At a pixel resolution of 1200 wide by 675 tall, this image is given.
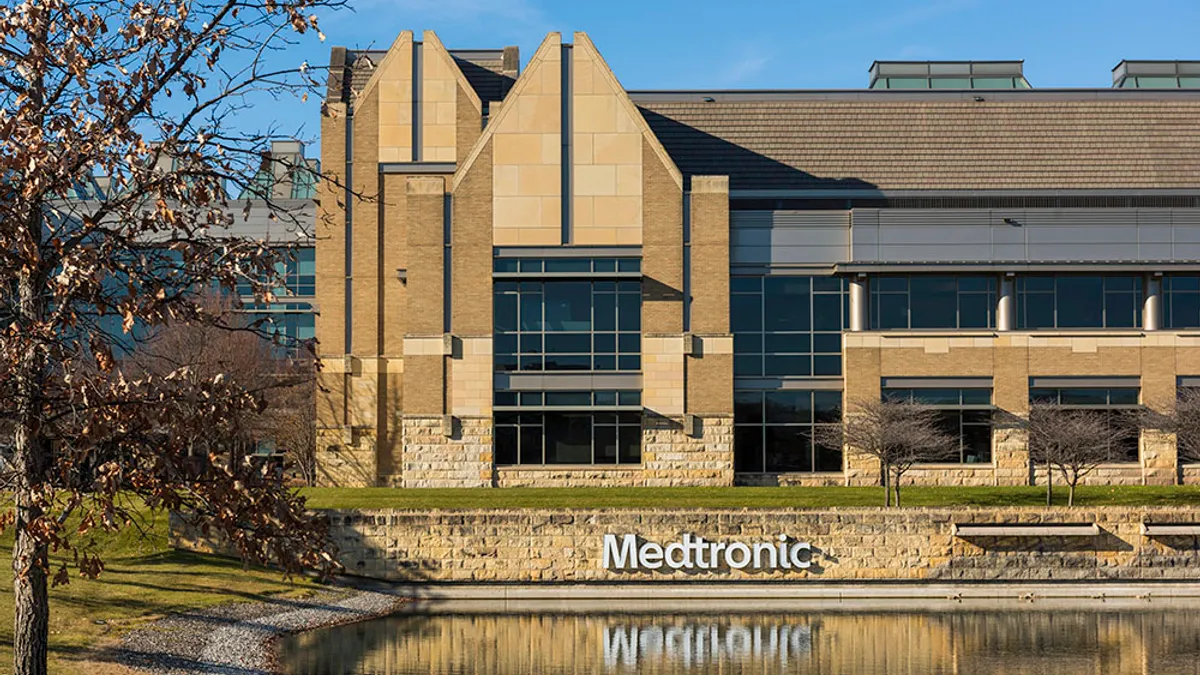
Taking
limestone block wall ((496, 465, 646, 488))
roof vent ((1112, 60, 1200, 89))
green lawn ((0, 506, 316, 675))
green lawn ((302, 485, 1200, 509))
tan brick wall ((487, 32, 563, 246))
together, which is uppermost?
roof vent ((1112, 60, 1200, 89))

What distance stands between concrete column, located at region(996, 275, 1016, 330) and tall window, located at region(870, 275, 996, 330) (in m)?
0.29

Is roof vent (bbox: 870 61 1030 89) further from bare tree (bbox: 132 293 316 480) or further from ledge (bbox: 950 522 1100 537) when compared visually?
ledge (bbox: 950 522 1100 537)

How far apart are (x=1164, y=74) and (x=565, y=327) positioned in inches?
1276

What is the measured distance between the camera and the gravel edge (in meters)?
26.4

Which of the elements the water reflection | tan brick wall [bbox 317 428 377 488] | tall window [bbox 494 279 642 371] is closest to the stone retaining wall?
the water reflection

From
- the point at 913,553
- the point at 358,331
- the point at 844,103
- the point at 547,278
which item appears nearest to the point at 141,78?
the point at 913,553

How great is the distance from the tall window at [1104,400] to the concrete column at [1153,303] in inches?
90.1

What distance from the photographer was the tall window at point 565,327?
4778 centimetres

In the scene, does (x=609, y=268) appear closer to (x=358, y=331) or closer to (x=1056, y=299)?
(x=358, y=331)

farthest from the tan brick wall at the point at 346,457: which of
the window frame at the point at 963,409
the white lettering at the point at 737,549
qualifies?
the window frame at the point at 963,409

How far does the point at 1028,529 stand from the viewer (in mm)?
36219

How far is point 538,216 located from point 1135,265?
20232 mm

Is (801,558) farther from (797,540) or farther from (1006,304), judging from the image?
(1006,304)

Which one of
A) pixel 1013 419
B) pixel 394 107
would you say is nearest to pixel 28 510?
pixel 394 107
